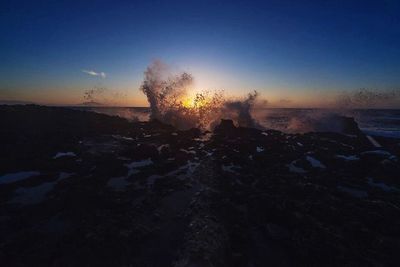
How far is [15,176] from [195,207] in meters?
17.0

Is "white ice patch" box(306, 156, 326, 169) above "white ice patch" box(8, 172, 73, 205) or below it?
below

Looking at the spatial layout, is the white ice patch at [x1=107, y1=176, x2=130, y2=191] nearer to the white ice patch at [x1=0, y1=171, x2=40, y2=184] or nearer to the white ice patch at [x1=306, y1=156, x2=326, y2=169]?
the white ice patch at [x1=0, y1=171, x2=40, y2=184]

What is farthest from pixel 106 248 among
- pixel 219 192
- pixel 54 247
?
pixel 219 192

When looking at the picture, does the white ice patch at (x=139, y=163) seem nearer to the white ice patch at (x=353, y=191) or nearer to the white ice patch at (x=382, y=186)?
the white ice patch at (x=353, y=191)

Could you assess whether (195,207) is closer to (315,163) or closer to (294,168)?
(294,168)

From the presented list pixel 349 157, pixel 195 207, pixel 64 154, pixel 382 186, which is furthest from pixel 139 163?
pixel 349 157

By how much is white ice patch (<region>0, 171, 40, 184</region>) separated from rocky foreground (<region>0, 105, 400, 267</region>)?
163 mm

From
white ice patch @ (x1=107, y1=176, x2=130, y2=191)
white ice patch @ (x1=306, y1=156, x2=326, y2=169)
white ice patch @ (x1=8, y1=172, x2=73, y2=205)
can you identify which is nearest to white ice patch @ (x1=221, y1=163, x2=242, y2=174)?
white ice patch @ (x1=306, y1=156, x2=326, y2=169)

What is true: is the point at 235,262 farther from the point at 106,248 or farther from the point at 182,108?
the point at 182,108

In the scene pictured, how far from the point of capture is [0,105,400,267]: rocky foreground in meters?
11.9

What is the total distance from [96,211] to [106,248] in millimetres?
4213

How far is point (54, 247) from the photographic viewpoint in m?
12.0

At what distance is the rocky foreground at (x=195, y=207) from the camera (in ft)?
39.1

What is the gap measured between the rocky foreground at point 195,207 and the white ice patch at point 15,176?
16 cm
